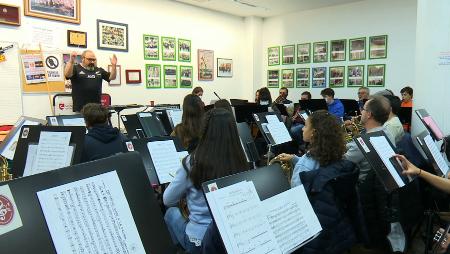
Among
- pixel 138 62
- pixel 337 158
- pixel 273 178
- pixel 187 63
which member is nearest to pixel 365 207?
pixel 337 158

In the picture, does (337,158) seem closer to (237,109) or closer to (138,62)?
(237,109)

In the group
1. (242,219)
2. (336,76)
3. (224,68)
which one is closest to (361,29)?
(336,76)

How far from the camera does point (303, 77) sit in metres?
9.55

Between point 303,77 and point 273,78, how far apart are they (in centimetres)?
89

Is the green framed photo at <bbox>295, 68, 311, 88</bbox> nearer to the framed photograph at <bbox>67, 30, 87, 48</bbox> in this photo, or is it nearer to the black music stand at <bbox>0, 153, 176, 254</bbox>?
the framed photograph at <bbox>67, 30, 87, 48</bbox>

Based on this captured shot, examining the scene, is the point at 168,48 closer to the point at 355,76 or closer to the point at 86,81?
the point at 86,81

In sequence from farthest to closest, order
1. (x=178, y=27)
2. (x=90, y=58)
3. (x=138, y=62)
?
(x=178, y=27) < (x=138, y=62) < (x=90, y=58)

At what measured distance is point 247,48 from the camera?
33.0ft

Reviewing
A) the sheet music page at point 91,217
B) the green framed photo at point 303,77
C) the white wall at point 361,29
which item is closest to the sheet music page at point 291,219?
the sheet music page at point 91,217

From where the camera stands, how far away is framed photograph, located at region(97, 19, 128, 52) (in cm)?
702

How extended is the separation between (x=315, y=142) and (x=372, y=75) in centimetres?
672

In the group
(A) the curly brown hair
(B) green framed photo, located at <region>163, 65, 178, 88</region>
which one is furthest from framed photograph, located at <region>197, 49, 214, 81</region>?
(A) the curly brown hair

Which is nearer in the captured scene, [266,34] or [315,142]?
[315,142]

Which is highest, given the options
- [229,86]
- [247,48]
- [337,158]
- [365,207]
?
[247,48]
